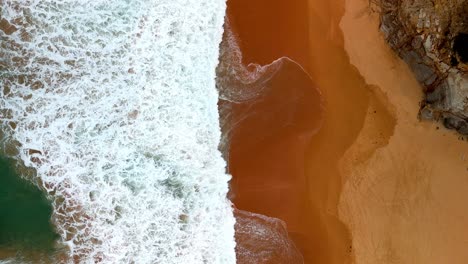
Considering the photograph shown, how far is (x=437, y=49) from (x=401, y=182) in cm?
163

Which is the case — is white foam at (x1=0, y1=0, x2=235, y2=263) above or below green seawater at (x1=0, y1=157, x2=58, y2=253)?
above

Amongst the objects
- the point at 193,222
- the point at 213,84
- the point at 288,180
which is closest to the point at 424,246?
the point at 288,180

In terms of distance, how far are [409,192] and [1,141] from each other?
5.07m

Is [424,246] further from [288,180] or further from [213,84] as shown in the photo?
[213,84]

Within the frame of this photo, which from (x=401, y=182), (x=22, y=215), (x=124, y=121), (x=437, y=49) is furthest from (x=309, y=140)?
(x=22, y=215)

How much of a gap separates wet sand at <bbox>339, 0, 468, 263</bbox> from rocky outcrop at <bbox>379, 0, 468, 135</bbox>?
0.52 feet

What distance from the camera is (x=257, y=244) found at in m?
4.91

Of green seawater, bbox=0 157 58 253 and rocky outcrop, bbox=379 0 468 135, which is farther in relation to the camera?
→ green seawater, bbox=0 157 58 253

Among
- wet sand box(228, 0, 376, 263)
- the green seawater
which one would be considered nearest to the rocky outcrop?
wet sand box(228, 0, 376, 263)

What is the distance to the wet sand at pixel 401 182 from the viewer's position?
491 centimetres

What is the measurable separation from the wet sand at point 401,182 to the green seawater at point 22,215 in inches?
144

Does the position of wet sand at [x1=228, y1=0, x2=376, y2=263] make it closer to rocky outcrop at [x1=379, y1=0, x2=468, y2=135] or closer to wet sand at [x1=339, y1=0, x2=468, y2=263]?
wet sand at [x1=339, y1=0, x2=468, y2=263]

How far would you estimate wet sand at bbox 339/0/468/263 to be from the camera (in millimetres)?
4910

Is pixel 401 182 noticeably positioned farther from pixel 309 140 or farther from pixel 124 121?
pixel 124 121
